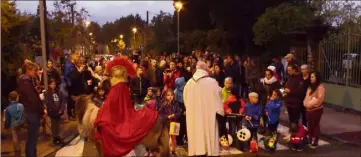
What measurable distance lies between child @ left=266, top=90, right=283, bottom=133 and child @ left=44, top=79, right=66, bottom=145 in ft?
15.8

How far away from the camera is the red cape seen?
7.54 meters

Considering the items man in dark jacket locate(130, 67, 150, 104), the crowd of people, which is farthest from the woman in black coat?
the crowd of people

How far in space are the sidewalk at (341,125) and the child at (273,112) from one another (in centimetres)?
179

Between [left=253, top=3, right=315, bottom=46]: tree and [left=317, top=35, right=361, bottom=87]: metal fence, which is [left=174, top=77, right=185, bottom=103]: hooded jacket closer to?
[left=317, top=35, right=361, bottom=87]: metal fence

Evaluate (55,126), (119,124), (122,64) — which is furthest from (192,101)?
(55,126)

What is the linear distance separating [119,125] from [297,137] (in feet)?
16.3

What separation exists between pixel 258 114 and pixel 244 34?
834 inches

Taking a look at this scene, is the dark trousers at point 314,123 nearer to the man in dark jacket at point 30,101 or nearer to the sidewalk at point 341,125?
the sidewalk at point 341,125

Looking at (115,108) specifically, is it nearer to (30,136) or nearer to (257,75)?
(30,136)

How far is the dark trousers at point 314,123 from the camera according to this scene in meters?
11.4

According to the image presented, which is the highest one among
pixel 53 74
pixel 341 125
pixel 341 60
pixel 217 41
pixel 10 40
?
pixel 217 41

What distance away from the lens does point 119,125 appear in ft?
24.9

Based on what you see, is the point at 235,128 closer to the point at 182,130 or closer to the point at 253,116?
the point at 253,116

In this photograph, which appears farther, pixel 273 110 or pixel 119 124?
pixel 273 110
